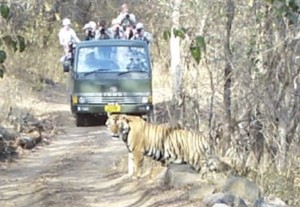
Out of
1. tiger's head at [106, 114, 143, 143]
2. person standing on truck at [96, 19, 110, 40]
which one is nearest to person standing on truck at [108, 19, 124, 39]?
person standing on truck at [96, 19, 110, 40]

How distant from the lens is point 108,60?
19188 mm

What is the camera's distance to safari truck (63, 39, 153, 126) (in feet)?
62.1

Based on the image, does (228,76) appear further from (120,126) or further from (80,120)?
(80,120)

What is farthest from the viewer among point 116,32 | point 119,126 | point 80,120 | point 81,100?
point 116,32

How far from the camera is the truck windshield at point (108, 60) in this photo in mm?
19156

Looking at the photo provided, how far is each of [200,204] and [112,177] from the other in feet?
10.4

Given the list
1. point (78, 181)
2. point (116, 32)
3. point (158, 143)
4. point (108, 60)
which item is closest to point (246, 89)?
point (158, 143)

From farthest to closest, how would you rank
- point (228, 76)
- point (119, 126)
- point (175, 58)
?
point (175, 58) → point (228, 76) → point (119, 126)

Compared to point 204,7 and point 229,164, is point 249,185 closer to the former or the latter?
point 229,164

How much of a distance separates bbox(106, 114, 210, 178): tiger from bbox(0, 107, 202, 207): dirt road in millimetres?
348

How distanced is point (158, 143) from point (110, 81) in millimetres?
7537

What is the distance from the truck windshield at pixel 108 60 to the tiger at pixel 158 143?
24.3 feet

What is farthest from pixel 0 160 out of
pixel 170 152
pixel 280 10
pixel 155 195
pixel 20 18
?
pixel 280 10

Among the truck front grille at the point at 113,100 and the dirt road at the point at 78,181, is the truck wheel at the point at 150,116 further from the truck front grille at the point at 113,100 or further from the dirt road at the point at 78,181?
the dirt road at the point at 78,181
